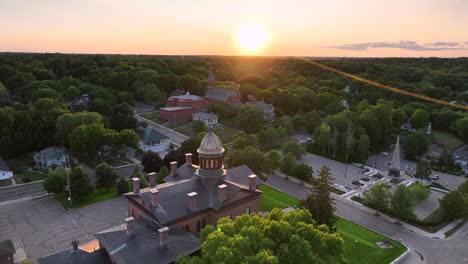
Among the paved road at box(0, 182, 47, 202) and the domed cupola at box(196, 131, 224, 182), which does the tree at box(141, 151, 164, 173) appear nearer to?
the paved road at box(0, 182, 47, 202)

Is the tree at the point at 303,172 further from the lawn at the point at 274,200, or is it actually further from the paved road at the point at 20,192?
the paved road at the point at 20,192

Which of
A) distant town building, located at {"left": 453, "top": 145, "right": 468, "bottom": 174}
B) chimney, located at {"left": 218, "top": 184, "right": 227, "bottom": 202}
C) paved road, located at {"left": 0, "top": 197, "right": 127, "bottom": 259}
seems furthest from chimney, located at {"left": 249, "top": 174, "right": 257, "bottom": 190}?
distant town building, located at {"left": 453, "top": 145, "right": 468, "bottom": 174}

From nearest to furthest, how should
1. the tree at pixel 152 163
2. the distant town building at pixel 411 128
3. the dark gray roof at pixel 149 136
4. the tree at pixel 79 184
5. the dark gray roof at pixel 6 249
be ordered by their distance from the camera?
the dark gray roof at pixel 6 249 < the tree at pixel 79 184 < the tree at pixel 152 163 < the dark gray roof at pixel 149 136 < the distant town building at pixel 411 128

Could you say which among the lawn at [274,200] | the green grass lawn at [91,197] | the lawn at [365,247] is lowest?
the lawn at [365,247]

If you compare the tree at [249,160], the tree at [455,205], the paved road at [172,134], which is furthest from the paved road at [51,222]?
the tree at [455,205]

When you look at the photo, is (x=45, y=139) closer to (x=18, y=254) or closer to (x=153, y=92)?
(x=18, y=254)

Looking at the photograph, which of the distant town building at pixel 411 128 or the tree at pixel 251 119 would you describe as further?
the distant town building at pixel 411 128

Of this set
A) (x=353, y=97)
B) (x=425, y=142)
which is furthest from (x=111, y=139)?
(x=353, y=97)

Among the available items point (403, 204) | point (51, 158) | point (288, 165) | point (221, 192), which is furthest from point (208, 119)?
point (221, 192)
